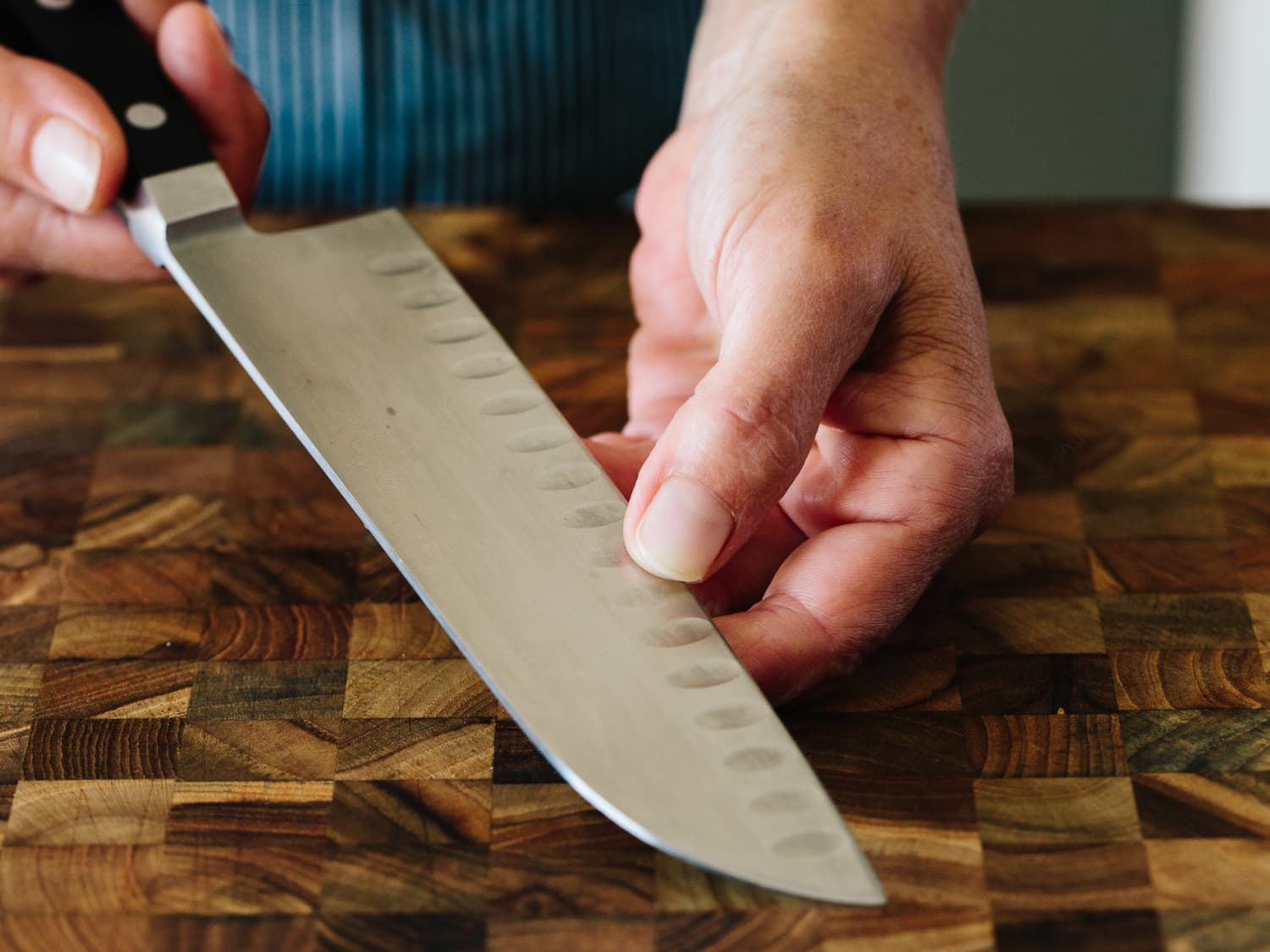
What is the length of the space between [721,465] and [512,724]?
0.18 m

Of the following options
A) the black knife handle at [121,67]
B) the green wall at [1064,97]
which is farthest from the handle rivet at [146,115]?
the green wall at [1064,97]

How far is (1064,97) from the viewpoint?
2.11m

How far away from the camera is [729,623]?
67 cm

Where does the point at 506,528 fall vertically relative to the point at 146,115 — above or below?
below

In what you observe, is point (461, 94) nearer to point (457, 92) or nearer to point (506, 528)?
point (457, 92)

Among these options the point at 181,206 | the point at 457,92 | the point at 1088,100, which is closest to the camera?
the point at 181,206

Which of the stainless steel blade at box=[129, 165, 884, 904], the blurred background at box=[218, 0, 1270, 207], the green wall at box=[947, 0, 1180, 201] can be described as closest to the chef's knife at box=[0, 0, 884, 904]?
the stainless steel blade at box=[129, 165, 884, 904]

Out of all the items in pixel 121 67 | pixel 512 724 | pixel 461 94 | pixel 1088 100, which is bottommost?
pixel 1088 100

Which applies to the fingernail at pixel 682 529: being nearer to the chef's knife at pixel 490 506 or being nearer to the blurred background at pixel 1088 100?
the chef's knife at pixel 490 506

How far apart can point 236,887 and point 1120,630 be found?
48 cm

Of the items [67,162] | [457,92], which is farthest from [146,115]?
[457,92]

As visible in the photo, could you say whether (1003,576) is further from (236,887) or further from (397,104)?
(397,104)

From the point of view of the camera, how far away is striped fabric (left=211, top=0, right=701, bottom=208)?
114 centimetres

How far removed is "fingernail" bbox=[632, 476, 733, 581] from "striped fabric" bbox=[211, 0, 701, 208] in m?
0.66
